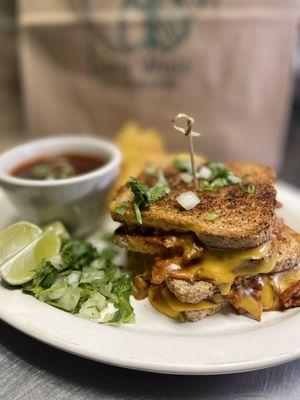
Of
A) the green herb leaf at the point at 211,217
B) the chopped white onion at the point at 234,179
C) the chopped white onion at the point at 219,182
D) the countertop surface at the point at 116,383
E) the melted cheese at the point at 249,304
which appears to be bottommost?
the countertop surface at the point at 116,383

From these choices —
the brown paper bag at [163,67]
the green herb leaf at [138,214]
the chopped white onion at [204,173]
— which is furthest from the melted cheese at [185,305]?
the brown paper bag at [163,67]

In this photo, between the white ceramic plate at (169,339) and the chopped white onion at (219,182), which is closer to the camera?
the white ceramic plate at (169,339)

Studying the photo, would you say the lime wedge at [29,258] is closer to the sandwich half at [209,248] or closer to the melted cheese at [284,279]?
the sandwich half at [209,248]

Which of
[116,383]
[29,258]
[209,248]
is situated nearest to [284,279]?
[209,248]

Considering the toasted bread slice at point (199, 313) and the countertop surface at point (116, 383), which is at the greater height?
the toasted bread slice at point (199, 313)

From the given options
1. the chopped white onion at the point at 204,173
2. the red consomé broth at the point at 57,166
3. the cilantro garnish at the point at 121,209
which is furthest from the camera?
the red consomé broth at the point at 57,166

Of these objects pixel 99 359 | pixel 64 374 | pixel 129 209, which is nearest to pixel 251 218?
pixel 129 209
